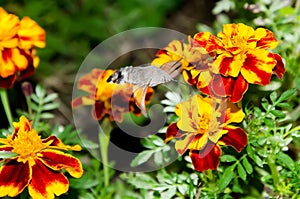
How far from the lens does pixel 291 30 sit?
61.7 inches

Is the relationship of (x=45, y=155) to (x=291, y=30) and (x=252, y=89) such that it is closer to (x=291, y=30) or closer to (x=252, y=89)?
(x=252, y=89)

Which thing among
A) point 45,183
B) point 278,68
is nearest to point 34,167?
point 45,183

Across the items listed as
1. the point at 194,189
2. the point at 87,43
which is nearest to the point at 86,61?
the point at 87,43

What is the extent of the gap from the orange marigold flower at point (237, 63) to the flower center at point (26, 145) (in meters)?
0.32

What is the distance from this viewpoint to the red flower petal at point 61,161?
1.07 metres

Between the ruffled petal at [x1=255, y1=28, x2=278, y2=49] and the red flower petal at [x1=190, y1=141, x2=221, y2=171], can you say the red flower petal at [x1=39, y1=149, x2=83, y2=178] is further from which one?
the ruffled petal at [x1=255, y1=28, x2=278, y2=49]

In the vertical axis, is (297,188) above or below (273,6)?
below

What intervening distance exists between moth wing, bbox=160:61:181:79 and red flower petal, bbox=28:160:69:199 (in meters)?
0.29

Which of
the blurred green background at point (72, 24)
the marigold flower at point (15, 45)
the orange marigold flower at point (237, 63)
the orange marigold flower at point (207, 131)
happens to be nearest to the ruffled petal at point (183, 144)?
the orange marigold flower at point (207, 131)

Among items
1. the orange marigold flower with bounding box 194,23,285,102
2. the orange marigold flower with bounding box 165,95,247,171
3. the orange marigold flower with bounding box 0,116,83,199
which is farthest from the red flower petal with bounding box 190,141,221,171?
the orange marigold flower with bounding box 0,116,83,199

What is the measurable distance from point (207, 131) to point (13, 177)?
366 mm

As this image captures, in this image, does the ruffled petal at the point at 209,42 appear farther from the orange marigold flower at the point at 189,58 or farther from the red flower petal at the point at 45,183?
the red flower petal at the point at 45,183

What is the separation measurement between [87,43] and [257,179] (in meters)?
1.15

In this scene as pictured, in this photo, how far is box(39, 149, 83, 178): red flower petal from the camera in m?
1.07
